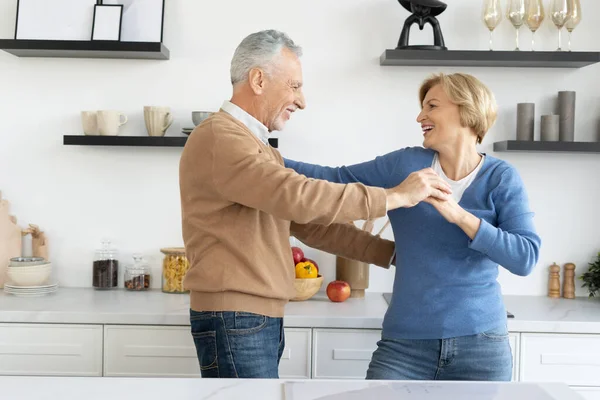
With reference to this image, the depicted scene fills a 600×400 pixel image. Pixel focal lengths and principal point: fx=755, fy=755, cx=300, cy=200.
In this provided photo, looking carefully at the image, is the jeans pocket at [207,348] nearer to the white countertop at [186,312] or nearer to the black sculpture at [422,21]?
the white countertop at [186,312]

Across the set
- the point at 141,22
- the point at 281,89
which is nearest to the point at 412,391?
the point at 281,89

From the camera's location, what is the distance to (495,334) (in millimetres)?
2178

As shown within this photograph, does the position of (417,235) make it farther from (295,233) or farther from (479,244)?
(295,233)

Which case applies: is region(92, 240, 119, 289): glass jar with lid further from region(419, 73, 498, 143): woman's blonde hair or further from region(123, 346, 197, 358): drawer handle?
region(419, 73, 498, 143): woman's blonde hair

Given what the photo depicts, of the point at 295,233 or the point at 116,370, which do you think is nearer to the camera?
the point at 295,233

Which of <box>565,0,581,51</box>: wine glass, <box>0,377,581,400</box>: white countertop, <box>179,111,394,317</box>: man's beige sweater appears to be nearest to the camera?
<box>0,377,581,400</box>: white countertop

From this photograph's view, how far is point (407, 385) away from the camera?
157 centimetres

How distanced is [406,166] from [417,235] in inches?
8.9

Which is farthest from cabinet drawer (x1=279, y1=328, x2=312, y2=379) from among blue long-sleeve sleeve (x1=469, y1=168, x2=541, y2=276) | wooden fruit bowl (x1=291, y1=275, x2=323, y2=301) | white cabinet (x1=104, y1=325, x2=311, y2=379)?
blue long-sleeve sleeve (x1=469, y1=168, x2=541, y2=276)

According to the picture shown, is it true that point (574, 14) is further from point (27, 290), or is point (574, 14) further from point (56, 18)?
point (27, 290)

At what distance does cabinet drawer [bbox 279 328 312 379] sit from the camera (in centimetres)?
276

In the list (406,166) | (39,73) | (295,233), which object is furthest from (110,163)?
(406,166)

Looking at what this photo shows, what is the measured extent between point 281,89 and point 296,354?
1.12 metres

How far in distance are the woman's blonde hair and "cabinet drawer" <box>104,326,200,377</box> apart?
1.27 m
